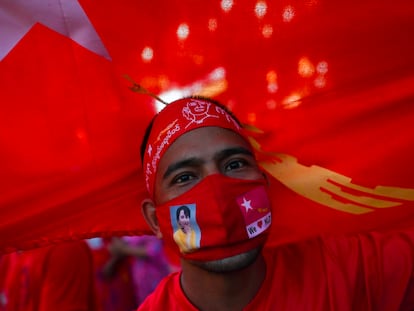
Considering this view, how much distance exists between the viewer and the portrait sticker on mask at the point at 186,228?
166 centimetres

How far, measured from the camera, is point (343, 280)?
173 cm

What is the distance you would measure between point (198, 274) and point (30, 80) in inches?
36.8

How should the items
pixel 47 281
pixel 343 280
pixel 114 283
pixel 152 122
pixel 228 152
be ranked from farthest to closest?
pixel 114 283 → pixel 47 281 → pixel 152 122 → pixel 228 152 → pixel 343 280

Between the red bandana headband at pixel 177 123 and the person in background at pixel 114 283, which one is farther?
the person in background at pixel 114 283

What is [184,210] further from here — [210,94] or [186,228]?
[210,94]

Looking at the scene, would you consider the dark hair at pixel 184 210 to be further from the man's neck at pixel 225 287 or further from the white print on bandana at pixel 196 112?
the white print on bandana at pixel 196 112

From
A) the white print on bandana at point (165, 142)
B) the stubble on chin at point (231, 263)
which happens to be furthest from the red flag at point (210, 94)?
the stubble on chin at point (231, 263)

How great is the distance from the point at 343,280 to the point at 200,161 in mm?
604

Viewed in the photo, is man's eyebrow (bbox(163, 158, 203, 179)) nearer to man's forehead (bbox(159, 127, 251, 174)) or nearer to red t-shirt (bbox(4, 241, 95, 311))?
man's forehead (bbox(159, 127, 251, 174))

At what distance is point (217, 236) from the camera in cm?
162

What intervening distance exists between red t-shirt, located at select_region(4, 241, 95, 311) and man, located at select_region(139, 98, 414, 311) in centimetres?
101

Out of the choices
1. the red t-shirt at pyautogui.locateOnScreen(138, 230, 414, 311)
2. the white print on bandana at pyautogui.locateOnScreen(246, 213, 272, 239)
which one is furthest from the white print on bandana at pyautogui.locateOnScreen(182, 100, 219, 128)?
the red t-shirt at pyautogui.locateOnScreen(138, 230, 414, 311)

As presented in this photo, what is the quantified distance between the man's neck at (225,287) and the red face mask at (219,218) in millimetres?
119

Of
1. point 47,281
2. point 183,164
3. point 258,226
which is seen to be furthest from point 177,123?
point 47,281
